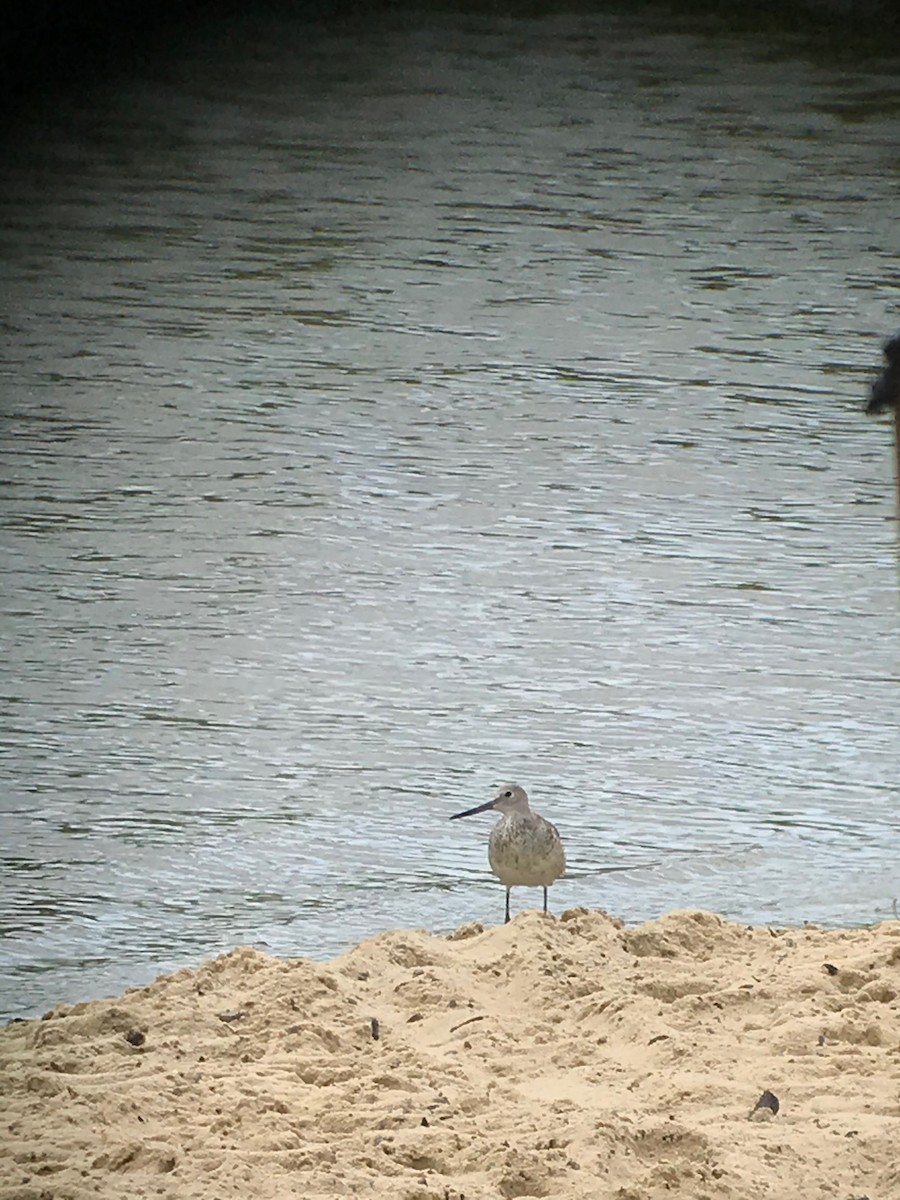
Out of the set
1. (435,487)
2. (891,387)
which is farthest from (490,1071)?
(435,487)

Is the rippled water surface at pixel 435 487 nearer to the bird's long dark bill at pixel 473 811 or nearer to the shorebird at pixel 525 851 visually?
the bird's long dark bill at pixel 473 811

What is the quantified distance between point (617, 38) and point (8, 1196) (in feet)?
17.7

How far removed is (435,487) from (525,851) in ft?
6.59

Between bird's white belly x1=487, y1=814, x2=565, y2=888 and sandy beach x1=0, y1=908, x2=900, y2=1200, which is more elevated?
bird's white belly x1=487, y1=814, x2=565, y2=888

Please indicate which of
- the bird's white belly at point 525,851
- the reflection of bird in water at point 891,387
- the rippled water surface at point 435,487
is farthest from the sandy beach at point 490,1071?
the reflection of bird in water at point 891,387

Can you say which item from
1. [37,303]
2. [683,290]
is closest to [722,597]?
[683,290]

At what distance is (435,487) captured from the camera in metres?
4.72

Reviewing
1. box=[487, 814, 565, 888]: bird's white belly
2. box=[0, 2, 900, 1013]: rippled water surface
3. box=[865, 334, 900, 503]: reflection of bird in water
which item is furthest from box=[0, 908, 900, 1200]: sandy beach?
box=[865, 334, 900, 503]: reflection of bird in water

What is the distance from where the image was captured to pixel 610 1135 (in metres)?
2.12

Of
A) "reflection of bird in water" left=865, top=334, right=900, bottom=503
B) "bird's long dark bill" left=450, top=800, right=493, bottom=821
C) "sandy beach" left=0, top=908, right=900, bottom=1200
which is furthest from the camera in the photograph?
"bird's long dark bill" left=450, top=800, right=493, bottom=821

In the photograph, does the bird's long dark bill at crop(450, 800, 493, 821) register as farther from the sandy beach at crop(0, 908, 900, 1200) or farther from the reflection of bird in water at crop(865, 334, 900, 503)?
the reflection of bird in water at crop(865, 334, 900, 503)

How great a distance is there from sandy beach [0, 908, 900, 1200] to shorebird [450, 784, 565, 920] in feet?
0.28

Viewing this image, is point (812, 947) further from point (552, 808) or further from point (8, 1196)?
point (8, 1196)

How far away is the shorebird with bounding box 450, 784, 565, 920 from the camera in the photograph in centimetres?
284
